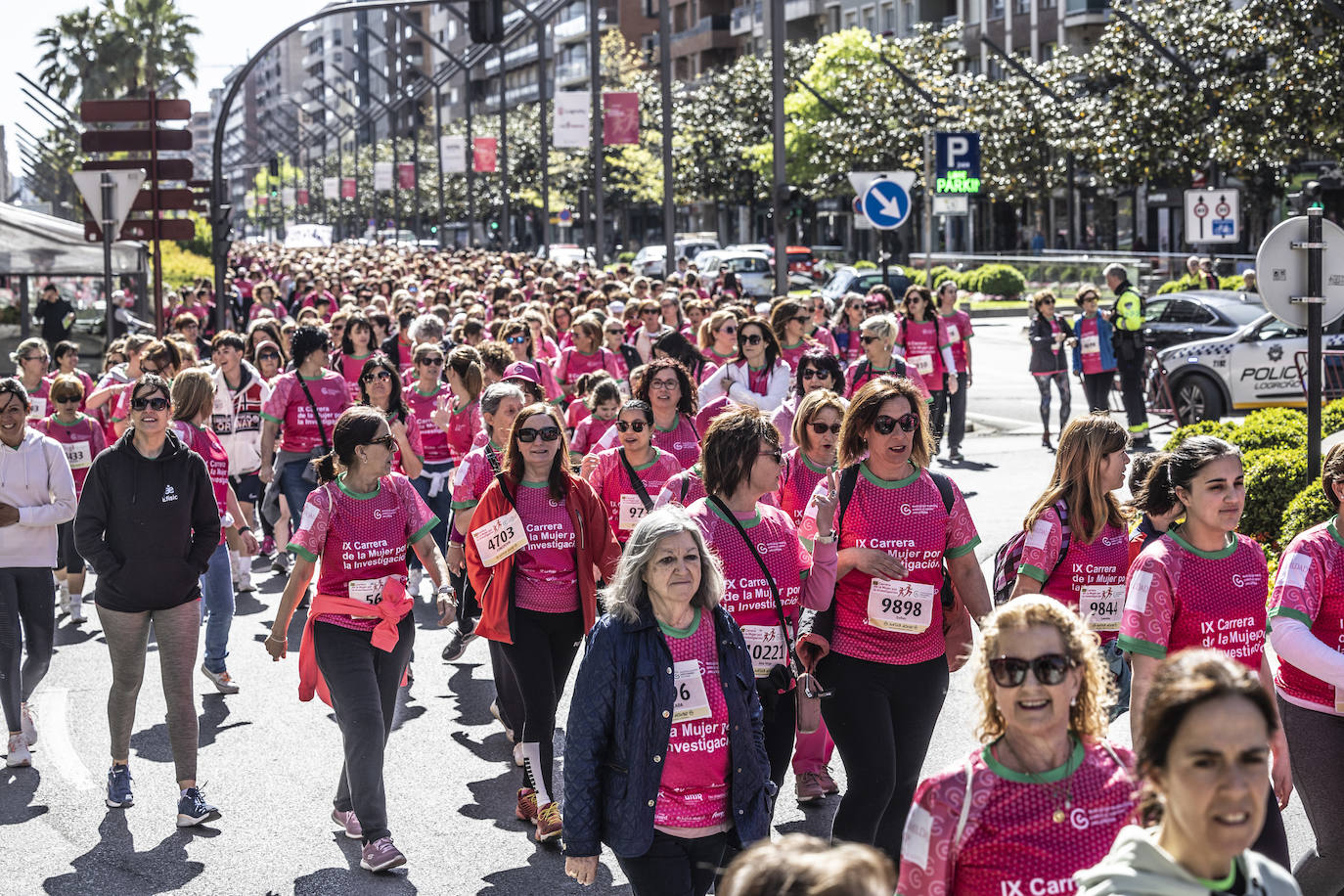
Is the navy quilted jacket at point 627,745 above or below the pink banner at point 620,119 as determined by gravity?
below

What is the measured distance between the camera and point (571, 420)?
39.1 ft

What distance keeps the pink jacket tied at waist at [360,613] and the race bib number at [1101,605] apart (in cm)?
252

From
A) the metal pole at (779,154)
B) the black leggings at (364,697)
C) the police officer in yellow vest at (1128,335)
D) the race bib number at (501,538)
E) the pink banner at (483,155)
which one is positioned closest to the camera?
the black leggings at (364,697)

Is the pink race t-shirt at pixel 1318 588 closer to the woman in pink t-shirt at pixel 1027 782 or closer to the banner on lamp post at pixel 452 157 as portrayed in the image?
the woman in pink t-shirt at pixel 1027 782

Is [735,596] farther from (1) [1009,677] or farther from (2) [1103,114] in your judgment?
(2) [1103,114]

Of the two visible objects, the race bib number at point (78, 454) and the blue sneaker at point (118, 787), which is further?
the race bib number at point (78, 454)

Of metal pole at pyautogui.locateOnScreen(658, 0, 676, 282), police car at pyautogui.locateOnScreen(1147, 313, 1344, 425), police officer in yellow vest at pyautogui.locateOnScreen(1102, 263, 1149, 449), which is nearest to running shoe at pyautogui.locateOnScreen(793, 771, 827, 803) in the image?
police officer in yellow vest at pyautogui.locateOnScreen(1102, 263, 1149, 449)

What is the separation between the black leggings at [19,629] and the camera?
26.5ft

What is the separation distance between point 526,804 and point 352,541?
1.30m

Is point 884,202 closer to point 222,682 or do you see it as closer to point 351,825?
point 222,682

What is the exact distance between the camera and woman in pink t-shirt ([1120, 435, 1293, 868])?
501 cm

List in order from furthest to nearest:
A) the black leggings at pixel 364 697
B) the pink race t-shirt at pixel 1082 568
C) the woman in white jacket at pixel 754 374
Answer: the woman in white jacket at pixel 754 374, the black leggings at pixel 364 697, the pink race t-shirt at pixel 1082 568

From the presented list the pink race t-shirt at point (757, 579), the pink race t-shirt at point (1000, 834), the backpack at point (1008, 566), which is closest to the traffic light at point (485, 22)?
the backpack at point (1008, 566)

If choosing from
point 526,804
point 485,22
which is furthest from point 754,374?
point 485,22
